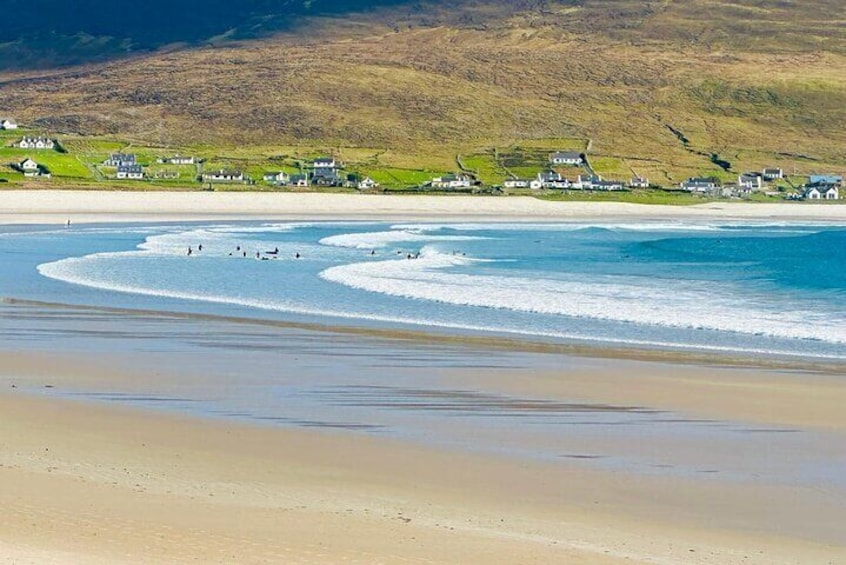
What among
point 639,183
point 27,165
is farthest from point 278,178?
point 639,183

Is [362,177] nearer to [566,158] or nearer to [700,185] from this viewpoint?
[566,158]

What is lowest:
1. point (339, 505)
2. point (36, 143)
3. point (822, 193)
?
point (822, 193)

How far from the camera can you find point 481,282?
35656 millimetres

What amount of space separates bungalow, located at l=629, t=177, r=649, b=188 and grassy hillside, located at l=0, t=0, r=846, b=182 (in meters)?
4.82

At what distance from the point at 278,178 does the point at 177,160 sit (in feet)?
35.8

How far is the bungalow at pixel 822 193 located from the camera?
120 metres

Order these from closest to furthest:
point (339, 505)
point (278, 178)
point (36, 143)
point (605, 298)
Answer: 1. point (339, 505)
2. point (605, 298)
3. point (278, 178)
4. point (36, 143)

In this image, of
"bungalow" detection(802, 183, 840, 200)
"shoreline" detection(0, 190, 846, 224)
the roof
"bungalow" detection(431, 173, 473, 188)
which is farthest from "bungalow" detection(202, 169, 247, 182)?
"bungalow" detection(802, 183, 840, 200)

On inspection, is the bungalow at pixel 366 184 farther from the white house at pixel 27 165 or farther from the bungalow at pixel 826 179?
the bungalow at pixel 826 179

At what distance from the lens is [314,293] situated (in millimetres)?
32344

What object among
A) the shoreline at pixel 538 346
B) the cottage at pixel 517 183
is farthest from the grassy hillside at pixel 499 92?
the shoreline at pixel 538 346

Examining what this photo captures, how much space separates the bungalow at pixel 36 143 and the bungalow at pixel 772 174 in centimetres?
6353

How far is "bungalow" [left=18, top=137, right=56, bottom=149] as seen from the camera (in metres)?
114

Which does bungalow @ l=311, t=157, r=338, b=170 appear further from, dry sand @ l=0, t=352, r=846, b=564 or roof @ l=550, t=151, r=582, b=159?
dry sand @ l=0, t=352, r=846, b=564
